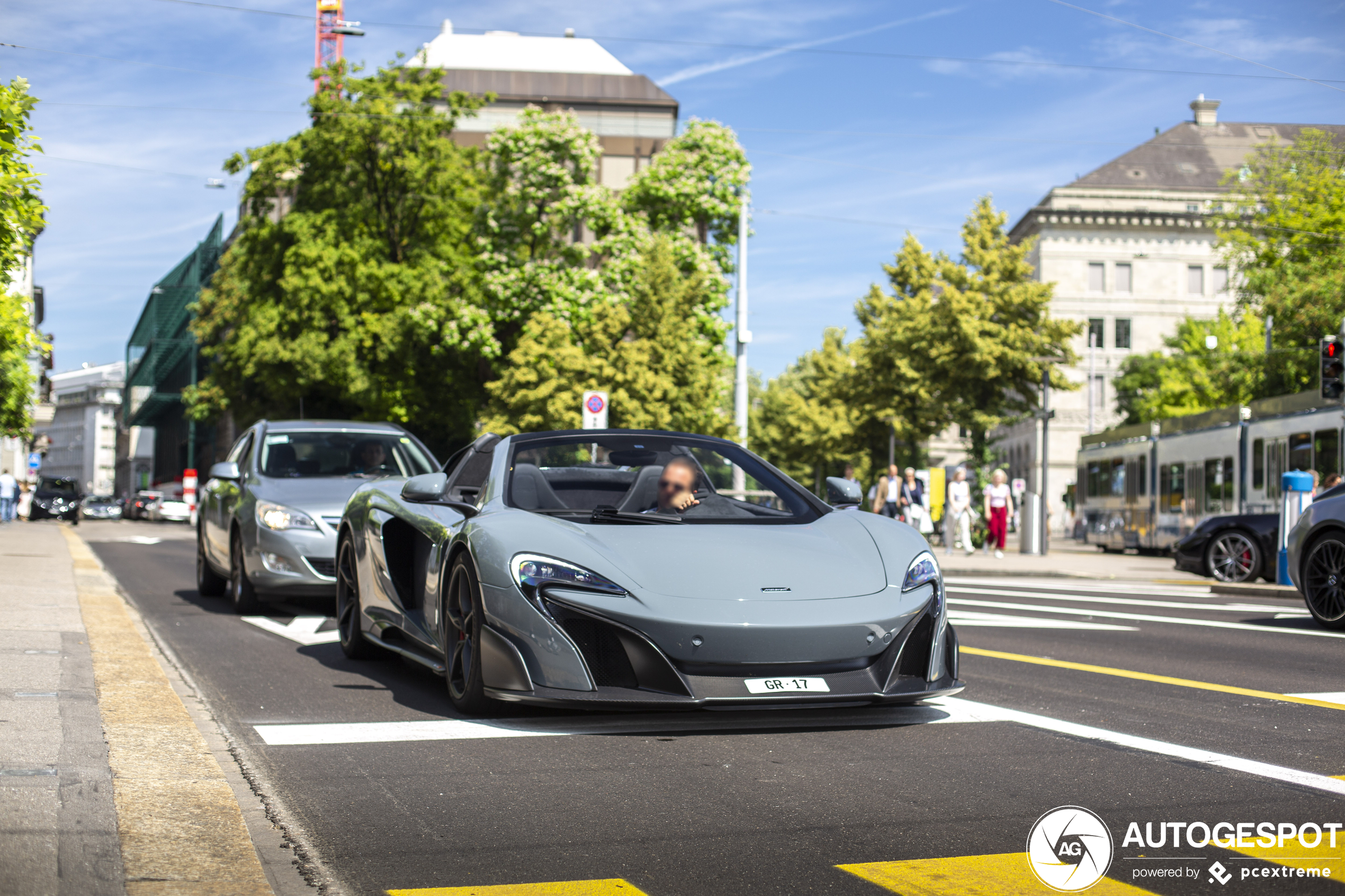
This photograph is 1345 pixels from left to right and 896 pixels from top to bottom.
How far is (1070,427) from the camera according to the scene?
84938 millimetres

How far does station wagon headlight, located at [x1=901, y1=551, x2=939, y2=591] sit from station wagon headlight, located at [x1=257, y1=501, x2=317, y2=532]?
247 inches

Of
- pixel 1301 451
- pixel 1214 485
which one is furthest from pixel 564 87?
pixel 1301 451

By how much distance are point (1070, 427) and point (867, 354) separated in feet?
139

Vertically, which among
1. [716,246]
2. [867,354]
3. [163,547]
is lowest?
[163,547]

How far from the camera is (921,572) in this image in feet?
19.3

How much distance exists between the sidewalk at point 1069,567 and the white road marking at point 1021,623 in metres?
7.19

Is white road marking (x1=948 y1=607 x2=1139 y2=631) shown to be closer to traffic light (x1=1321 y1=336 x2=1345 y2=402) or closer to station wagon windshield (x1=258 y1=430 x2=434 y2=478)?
station wagon windshield (x1=258 y1=430 x2=434 y2=478)

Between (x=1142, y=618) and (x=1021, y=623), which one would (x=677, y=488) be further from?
(x=1142, y=618)

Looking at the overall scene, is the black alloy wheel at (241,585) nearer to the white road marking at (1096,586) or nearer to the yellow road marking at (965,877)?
the yellow road marking at (965,877)

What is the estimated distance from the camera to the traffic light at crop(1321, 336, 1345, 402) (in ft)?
56.3

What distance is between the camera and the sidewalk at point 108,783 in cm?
359

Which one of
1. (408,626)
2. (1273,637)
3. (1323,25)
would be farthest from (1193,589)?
(408,626)

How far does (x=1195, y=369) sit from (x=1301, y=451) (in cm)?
4343

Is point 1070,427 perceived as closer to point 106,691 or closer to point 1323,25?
point 1323,25
